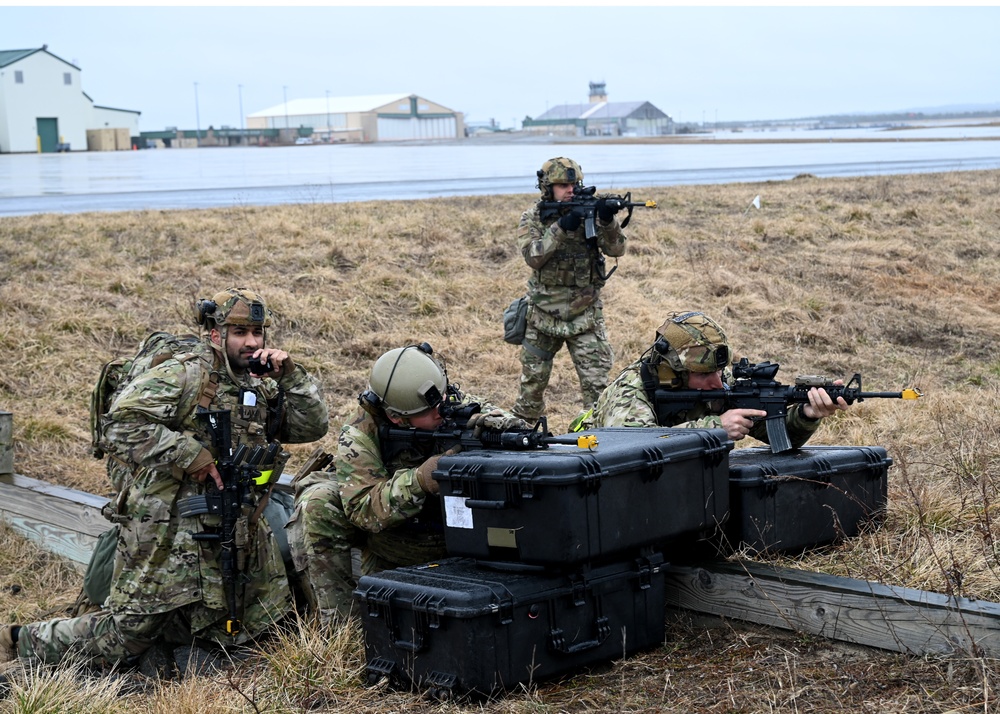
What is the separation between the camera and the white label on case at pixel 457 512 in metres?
4.34

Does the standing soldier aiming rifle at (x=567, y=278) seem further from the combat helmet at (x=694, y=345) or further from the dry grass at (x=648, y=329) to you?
the combat helmet at (x=694, y=345)

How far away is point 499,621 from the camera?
158 inches

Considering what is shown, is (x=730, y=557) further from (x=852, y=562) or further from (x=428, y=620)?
(x=428, y=620)

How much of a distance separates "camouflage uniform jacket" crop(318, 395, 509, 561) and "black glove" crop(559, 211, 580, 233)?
Answer: 377 cm

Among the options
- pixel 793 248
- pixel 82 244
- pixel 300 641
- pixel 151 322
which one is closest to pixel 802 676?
pixel 300 641

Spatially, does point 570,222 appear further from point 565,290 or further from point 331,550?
point 331,550

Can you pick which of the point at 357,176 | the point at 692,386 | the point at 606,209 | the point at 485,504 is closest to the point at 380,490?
the point at 485,504

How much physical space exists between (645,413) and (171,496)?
2276mm

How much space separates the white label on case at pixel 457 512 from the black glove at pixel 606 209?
186 inches

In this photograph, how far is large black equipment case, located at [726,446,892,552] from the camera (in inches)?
187

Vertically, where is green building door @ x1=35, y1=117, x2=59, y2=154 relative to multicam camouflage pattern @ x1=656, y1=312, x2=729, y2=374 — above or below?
above

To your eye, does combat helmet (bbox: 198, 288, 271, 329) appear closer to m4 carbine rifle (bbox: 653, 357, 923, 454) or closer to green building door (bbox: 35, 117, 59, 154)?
m4 carbine rifle (bbox: 653, 357, 923, 454)

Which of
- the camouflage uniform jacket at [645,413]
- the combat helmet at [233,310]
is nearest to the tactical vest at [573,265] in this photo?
the camouflage uniform jacket at [645,413]

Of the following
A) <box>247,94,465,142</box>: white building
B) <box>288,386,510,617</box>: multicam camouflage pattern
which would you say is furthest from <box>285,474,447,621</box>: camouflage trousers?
<box>247,94,465,142</box>: white building
